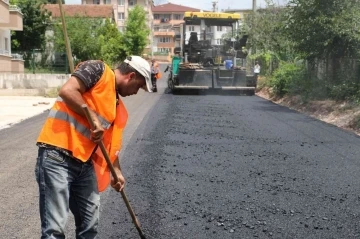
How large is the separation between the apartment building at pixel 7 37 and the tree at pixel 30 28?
8427 millimetres

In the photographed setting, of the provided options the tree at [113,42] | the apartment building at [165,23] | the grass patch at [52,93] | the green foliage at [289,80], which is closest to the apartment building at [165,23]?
the apartment building at [165,23]

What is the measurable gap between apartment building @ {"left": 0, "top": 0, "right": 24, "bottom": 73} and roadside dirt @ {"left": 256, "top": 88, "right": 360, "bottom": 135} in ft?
47.8

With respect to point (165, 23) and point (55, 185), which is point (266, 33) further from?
point (165, 23)

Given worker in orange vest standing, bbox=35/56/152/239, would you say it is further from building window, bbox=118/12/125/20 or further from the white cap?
building window, bbox=118/12/125/20

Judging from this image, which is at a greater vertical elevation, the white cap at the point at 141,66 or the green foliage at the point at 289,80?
the white cap at the point at 141,66

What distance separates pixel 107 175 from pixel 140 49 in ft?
155

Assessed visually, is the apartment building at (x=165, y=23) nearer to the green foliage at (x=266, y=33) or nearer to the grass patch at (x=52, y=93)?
the green foliage at (x=266, y=33)

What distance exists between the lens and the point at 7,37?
2997cm

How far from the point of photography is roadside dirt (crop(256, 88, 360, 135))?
12.7 metres

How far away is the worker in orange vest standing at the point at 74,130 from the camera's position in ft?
10.3

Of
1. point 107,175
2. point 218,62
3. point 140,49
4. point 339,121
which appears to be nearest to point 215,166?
point 107,175

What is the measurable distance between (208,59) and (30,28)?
20.1m

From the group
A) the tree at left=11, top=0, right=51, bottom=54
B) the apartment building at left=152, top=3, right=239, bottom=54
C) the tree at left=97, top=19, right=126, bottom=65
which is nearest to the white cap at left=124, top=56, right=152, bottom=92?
the tree at left=11, top=0, right=51, bottom=54

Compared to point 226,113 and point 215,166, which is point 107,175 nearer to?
point 215,166
